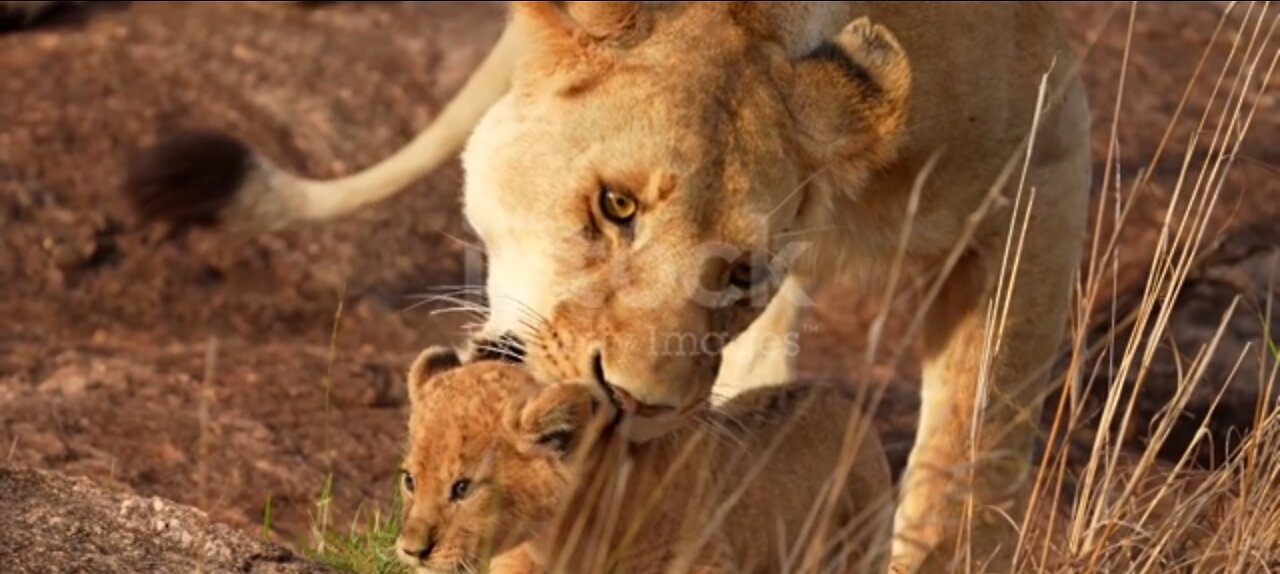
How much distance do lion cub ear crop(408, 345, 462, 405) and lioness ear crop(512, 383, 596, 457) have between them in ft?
0.49

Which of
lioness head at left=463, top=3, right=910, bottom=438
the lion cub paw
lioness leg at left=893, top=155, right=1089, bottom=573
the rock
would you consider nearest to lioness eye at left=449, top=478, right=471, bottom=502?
the rock

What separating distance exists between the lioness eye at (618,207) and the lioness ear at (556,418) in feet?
1.65

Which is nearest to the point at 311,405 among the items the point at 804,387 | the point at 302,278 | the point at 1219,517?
the point at 302,278

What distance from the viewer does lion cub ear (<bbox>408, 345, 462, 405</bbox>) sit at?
3.15 meters

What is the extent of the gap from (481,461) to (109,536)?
0.49 meters

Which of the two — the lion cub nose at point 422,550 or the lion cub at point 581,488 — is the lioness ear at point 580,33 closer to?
the lion cub at point 581,488

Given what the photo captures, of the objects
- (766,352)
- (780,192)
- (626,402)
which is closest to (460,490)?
(626,402)

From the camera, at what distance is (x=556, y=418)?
307 cm

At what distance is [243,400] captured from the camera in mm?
5152

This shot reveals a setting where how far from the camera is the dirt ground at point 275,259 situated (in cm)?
486

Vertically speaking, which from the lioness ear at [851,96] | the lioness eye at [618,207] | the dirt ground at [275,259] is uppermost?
the lioness ear at [851,96]

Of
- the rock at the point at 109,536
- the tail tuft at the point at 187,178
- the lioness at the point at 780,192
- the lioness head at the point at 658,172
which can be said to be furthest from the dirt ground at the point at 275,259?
the rock at the point at 109,536

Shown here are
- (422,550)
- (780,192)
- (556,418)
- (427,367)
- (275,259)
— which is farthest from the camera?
(275,259)

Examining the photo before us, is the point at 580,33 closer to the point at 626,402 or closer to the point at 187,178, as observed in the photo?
the point at 626,402
